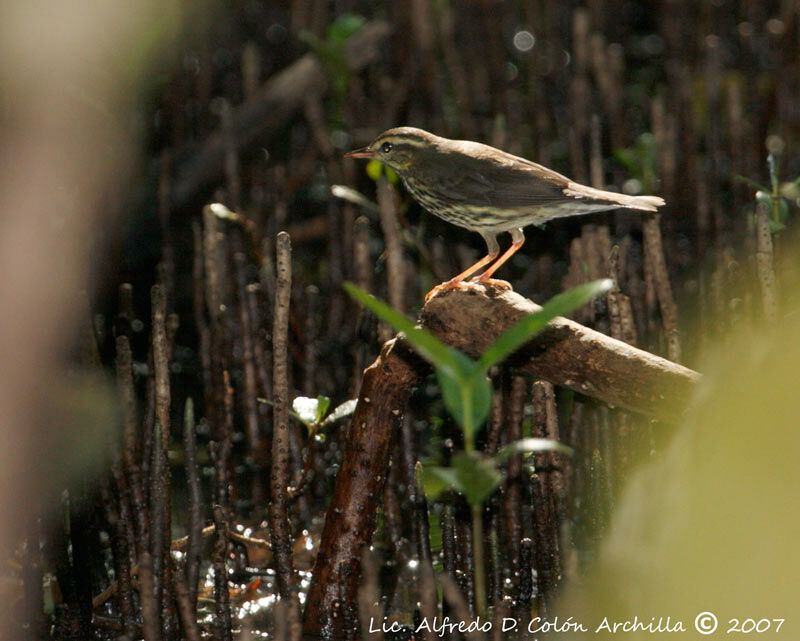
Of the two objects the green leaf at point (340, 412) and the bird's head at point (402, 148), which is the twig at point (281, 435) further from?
the bird's head at point (402, 148)

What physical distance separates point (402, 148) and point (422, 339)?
75.4 inches

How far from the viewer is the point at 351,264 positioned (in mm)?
5039

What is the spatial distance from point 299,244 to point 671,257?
7.17 ft

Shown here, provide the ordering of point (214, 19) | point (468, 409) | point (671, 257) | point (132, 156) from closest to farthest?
point (468, 409) → point (671, 257) → point (132, 156) → point (214, 19)

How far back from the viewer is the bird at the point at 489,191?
3271 mm

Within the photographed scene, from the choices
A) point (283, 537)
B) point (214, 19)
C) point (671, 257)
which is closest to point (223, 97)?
point (214, 19)

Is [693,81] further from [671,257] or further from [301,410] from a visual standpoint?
[301,410]

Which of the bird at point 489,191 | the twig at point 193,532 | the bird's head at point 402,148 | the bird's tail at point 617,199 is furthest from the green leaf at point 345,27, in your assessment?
the twig at point 193,532

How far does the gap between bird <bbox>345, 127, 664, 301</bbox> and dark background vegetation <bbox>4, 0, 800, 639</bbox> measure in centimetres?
25

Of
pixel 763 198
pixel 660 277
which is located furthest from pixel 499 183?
pixel 763 198

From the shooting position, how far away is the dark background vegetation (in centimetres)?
290

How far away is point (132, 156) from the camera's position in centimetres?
557

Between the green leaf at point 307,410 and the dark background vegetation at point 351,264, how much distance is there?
14 centimetres

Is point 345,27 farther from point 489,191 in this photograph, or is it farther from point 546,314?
point 546,314
